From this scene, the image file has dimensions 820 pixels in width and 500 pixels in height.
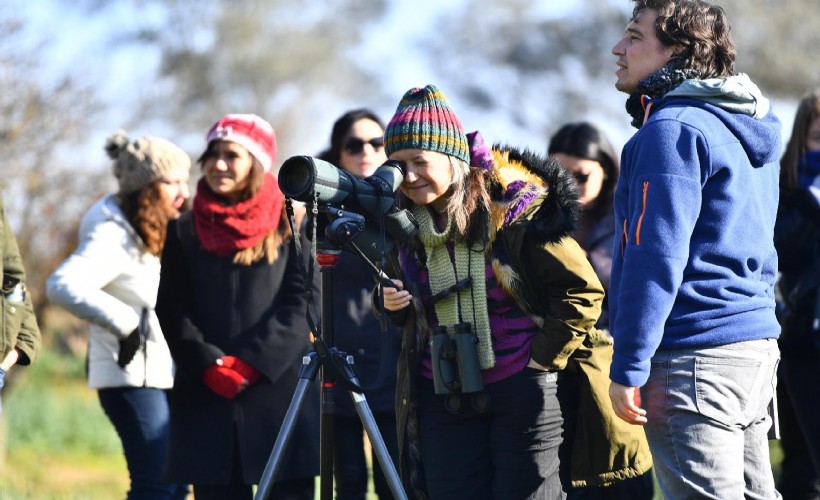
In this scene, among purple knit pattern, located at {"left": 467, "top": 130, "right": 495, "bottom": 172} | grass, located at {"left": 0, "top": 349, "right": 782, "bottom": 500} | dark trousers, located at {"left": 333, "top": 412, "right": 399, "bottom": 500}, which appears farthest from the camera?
grass, located at {"left": 0, "top": 349, "right": 782, "bottom": 500}

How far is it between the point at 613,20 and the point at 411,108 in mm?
17723

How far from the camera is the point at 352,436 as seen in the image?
4.72 m

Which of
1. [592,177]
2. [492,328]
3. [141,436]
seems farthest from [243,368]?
[592,177]

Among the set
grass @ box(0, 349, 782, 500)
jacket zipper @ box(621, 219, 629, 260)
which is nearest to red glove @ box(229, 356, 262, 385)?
jacket zipper @ box(621, 219, 629, 260)

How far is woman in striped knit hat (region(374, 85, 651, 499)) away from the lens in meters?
3.60

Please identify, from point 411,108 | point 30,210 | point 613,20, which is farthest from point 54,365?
point 411,108

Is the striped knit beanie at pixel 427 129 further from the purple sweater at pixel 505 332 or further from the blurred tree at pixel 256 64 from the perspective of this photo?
the blurred tree at pixel 256 64

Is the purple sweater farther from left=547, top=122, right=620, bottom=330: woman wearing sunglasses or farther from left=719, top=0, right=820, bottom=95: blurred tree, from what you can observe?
left=719, top=0, right=820, bottom=95: blurred tree

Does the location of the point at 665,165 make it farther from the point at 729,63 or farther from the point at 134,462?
the point at 134,462

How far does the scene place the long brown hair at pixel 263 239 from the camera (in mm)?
4438

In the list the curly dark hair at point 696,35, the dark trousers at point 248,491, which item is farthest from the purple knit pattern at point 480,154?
the dark trousers at point 248,491

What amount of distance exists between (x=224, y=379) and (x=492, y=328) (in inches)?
45.9

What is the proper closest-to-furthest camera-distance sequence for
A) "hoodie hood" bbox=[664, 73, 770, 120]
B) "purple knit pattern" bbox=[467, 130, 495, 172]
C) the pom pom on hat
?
"hoodie hood" bbox=[664, 73, 770, 120] → "purple knit pattern" bbox=[467, 130, 495, 172] → the pom pom on hat

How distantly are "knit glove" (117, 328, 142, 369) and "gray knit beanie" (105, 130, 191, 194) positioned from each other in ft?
2.14
